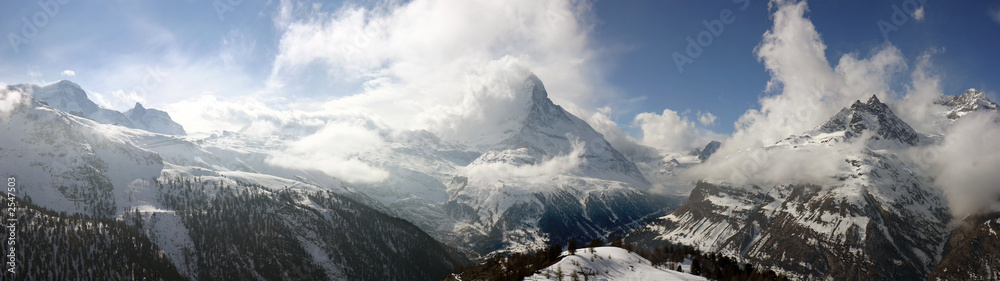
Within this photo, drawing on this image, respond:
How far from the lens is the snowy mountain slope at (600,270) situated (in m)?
63.4

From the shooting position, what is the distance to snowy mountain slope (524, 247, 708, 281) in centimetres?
6341

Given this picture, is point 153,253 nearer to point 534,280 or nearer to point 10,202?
point 10,202

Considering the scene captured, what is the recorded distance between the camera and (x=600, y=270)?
6838 centimetres

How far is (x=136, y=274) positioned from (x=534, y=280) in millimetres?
202543

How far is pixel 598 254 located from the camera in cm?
7906

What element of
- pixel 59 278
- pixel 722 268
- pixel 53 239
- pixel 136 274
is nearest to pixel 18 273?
pixel 59 278
